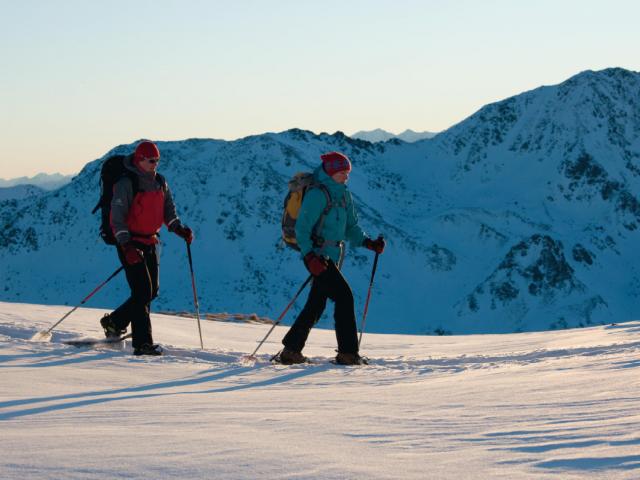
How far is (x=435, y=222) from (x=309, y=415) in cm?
8699

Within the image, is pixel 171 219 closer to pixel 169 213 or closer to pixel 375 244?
pixel 169 213

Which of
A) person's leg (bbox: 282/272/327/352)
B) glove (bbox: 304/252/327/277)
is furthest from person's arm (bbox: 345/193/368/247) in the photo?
glove (bbox: 304/252/327/277)

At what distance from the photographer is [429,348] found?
12.6m

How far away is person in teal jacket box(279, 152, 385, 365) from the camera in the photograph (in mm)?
8484

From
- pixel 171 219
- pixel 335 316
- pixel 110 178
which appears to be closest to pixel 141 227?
pixel 171 219

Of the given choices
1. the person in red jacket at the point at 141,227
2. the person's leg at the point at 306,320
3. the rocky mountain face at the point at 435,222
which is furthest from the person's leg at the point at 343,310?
the rocky mountain face at the point at 435,222

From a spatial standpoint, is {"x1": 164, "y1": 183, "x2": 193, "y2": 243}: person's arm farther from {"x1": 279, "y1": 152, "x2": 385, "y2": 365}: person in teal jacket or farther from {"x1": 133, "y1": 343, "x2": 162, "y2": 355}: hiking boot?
{"x1": 279, "y1": 152, "x2": 385, "y2": 365}: person in teal jacket

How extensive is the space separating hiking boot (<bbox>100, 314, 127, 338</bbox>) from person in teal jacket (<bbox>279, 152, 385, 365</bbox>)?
1.68 meters

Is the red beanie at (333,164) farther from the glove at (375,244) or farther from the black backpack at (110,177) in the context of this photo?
the black backpack at (110,177)

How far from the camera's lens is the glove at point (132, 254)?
8367 mm

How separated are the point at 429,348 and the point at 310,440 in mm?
8470

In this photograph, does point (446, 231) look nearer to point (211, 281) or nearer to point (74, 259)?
point (211, 281)

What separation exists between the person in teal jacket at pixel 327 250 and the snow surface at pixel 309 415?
0.43 meters

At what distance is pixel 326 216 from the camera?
8656mm
